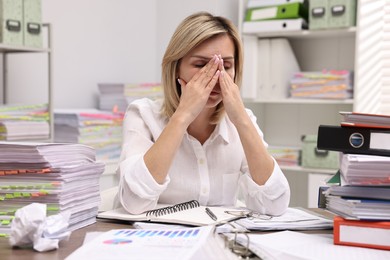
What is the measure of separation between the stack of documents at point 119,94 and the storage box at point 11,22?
748mm

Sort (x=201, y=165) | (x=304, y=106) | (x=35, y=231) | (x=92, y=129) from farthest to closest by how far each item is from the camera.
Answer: (x=304, y=106) → (x=92, y=129) → (x=201, y=165) → (x=35, y=231)

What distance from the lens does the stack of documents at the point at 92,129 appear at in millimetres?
2889

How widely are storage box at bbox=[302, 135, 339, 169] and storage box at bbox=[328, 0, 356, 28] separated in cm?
64

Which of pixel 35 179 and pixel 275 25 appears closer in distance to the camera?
pixel 35 179

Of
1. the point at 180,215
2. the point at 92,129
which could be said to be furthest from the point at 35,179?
the point at 92,129

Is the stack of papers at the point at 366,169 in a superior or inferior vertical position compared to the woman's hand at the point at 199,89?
inferior

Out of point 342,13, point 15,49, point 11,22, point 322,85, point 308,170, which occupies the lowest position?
point 308,170

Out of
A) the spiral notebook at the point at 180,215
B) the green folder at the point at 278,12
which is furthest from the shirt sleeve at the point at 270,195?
the green folder at the point at 278,12

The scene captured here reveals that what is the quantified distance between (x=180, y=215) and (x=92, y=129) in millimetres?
1766

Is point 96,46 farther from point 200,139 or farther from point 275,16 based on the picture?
point 200,139

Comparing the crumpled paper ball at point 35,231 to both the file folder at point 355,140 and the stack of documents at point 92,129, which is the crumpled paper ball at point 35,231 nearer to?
the file folder at point 355,140

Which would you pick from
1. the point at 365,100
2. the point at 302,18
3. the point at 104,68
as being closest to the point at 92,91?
the point at 104,68

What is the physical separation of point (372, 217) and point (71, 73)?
2.35 m

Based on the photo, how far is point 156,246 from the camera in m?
0.93
